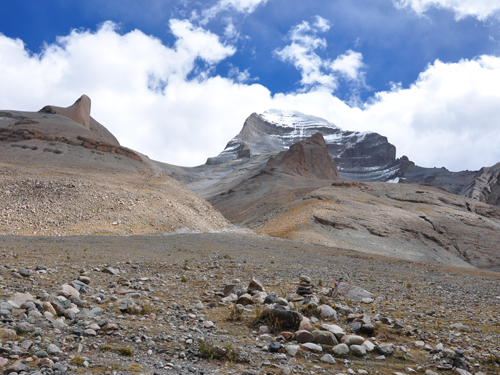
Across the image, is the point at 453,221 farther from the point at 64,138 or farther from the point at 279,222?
the point at 64,138

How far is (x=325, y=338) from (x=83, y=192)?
1322 inches

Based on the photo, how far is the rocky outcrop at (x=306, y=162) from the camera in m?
117

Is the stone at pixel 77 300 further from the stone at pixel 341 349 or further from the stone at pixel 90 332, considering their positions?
the stone at pixel 341 349

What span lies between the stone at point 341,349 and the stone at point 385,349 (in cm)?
65

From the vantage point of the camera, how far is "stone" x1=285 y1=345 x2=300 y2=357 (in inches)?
236

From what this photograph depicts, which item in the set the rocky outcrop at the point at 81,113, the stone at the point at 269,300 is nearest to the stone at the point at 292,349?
the stone at the point at 269,300

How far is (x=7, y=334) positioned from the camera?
513cm

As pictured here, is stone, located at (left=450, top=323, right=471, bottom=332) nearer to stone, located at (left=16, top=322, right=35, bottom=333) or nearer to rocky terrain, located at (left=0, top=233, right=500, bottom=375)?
rocky terrain, located at (left=0, top=233, right=500, bottom=375)

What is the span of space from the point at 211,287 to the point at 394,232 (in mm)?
44584

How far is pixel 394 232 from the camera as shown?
4941cm

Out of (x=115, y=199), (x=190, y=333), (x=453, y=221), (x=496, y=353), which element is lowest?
(x=190, y=333)

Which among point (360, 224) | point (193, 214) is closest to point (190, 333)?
point (193, 214)

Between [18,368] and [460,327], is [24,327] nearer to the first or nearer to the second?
[18,368]

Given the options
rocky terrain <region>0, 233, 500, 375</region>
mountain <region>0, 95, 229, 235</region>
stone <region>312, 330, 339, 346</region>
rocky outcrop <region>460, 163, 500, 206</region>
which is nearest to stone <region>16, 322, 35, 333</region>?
rocky terrain <region>0, 233, 500, 375</region>
